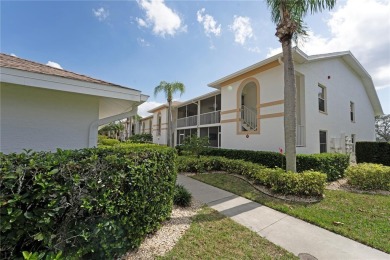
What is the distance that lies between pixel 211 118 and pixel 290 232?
1470 centimetres

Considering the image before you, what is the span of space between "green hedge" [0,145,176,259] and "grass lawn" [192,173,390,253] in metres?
4.13

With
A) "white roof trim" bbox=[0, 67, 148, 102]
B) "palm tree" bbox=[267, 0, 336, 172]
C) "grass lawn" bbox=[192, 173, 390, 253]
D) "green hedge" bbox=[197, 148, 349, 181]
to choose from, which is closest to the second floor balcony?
"green hedge" bbox=[197, 148, 349, 181]

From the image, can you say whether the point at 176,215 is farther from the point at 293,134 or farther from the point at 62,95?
the point at 293,134

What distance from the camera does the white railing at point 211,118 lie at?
58.0 ft

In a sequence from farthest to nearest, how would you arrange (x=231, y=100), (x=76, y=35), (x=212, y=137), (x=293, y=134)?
(x=212, y=137) < (x=231, y=100) < (x=293, y=134) < (x=76, y=35)

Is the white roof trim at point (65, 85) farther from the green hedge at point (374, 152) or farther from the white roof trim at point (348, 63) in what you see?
the green hedge at point (374, 152)

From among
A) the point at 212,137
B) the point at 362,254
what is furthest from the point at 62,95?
the point at 212,137

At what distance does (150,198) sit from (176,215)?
5.50 feet

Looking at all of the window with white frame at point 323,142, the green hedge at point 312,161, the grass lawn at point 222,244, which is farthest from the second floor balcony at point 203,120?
the grass lawn at point 222,244

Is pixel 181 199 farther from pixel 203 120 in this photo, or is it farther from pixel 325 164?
pixel 203 120

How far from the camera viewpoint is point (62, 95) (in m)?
4.34

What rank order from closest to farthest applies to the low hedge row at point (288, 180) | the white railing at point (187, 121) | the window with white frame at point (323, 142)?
the low hedge row at point (288, 180), the window with white frame at point (323, 142), the white railing at point (187, 121)

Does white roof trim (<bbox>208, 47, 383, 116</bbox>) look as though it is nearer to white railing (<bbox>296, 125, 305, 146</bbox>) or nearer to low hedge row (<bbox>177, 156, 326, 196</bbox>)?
white railing (<bbox>296, 125, 305, 146</bbox>)

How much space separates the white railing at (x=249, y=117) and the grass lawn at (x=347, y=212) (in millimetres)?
6570
